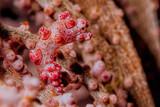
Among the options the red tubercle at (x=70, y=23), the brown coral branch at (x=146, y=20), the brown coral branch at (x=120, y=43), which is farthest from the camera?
the brown coral branch at (x=146, y=20)

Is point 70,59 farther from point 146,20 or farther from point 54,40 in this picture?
point 146,20

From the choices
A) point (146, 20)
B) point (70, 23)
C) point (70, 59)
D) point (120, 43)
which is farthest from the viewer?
point (146, 20)

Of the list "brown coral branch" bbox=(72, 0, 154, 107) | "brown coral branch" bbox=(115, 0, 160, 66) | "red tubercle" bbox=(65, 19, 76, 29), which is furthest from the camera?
"brown coral branch" bbox=(115, 0, 160, 66)

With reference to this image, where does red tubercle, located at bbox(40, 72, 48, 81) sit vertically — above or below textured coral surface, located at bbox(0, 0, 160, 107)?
below

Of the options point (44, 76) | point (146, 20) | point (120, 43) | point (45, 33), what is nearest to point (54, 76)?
point (44, 76)

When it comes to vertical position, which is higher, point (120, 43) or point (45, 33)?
point (120, 43)

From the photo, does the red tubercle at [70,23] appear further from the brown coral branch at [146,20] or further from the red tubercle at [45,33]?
the brown coral branch at [146,20]

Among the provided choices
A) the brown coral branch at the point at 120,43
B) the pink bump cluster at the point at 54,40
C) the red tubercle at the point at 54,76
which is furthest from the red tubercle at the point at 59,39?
the brown coral branch at the point at 120,43

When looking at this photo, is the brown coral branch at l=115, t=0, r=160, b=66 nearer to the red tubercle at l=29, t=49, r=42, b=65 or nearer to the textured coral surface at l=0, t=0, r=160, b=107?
the textured coral surface at l=0, t=0, r=160, b=107

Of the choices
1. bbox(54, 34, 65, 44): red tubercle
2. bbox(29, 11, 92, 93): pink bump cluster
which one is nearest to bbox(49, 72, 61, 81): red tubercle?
bbox(29, 11, 92, 93): pink bump cluster

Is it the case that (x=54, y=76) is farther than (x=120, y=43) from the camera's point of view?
No

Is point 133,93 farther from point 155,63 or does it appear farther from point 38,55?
point 155,63
